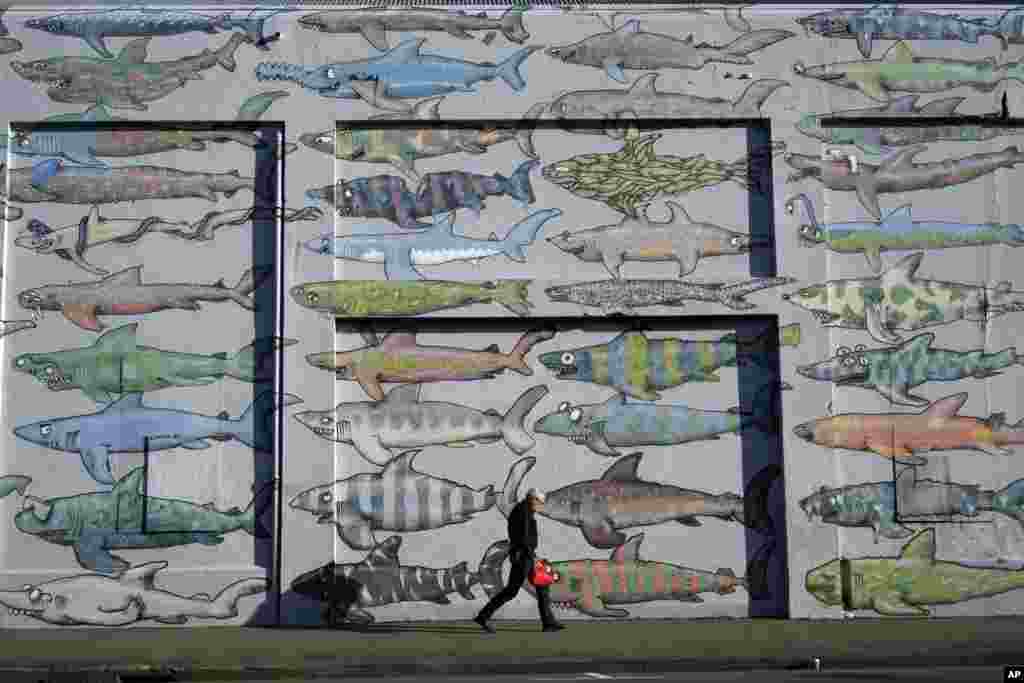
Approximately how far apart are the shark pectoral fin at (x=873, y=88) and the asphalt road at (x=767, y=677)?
30.7 ft

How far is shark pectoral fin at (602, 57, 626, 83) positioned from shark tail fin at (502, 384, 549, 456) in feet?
15.1

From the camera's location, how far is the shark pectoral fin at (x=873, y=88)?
2216 centimetres

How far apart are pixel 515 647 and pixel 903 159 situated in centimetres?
933

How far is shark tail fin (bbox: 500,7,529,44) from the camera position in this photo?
22.1 m

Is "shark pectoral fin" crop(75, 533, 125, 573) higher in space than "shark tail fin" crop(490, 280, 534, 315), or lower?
lower

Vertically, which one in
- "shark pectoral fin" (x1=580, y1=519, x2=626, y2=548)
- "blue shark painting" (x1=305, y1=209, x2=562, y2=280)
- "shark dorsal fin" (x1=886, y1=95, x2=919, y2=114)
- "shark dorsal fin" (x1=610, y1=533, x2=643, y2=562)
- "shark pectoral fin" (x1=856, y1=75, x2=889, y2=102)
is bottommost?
"shark dorsal fin" (x1=610, y1=533, x2=643, y2=562)

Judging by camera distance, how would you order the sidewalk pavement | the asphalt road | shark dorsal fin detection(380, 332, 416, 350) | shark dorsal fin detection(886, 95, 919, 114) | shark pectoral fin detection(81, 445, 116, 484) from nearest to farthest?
1. the asphalt road
2. the sidewalk pavement
3. shark pectoral fin detection(81, 445, 116, 484)
4. shark dorsal fin detection(380, 332, 416, 350)
5. shark dorsal fin detection(886, 95, 919, 114)

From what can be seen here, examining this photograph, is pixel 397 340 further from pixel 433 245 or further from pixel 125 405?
pixel 125 405

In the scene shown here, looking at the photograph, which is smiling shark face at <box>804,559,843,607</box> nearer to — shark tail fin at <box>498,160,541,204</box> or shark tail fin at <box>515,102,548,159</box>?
shark tail fin at <box>498,160,541,204</box>

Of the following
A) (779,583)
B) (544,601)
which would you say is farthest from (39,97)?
(779,583)

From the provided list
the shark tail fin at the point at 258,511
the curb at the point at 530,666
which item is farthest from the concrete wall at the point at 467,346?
the curb at the point at 530,666

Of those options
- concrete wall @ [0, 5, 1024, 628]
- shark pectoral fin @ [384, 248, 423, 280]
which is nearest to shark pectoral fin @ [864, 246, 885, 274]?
concrete wall @ [0, 5, 1024, 628]

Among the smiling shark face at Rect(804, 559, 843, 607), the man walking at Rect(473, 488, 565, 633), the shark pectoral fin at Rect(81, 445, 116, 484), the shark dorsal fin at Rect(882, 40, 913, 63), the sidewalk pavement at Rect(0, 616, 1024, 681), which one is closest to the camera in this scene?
the sidewalk pavement at Rect(0, 616, 1024, 681)

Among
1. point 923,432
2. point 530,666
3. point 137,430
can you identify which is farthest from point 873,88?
point 137,430
